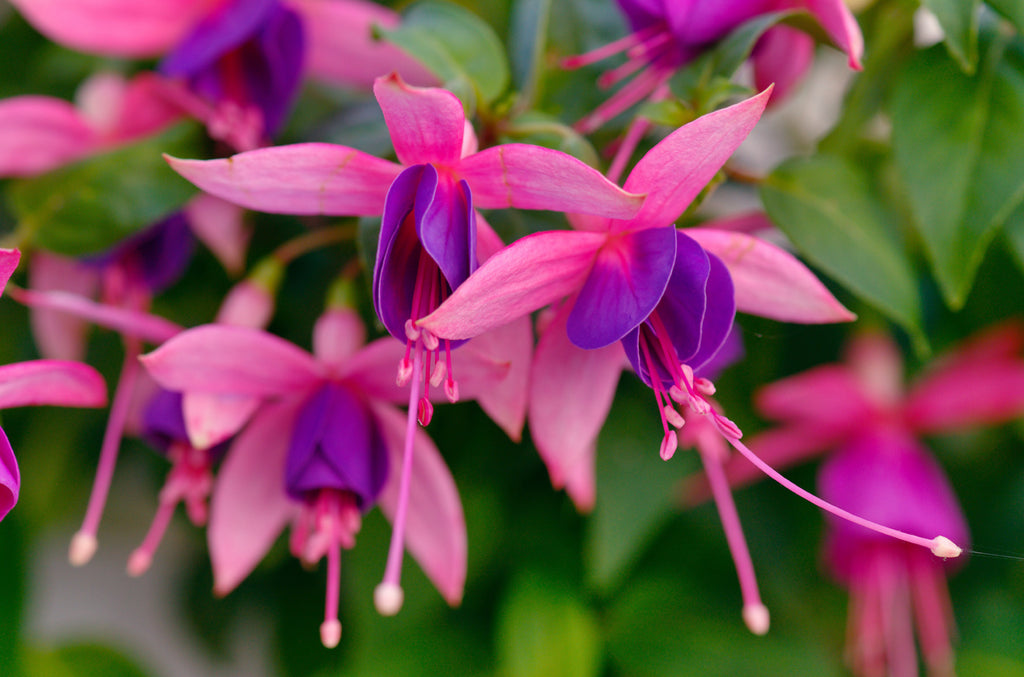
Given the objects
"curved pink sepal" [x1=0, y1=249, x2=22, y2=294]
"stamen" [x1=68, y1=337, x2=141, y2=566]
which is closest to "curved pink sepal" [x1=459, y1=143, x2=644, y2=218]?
"curved pink sepal" [x1=0, y1=249, x2=22, y2=294]

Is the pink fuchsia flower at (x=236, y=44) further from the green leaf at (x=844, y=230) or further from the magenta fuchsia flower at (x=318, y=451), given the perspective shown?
the green leaf at (x=844, y=230)

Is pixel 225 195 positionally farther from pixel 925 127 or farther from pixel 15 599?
pixel 15 599

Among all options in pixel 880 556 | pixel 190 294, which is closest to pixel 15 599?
pixel 190 294

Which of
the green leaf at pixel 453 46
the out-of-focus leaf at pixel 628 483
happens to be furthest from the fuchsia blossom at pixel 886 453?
the green leaf at pixel 453 46

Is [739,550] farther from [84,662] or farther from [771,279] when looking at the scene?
[84,662]

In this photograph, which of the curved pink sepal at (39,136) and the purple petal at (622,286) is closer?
the purple petal at (622,286)
